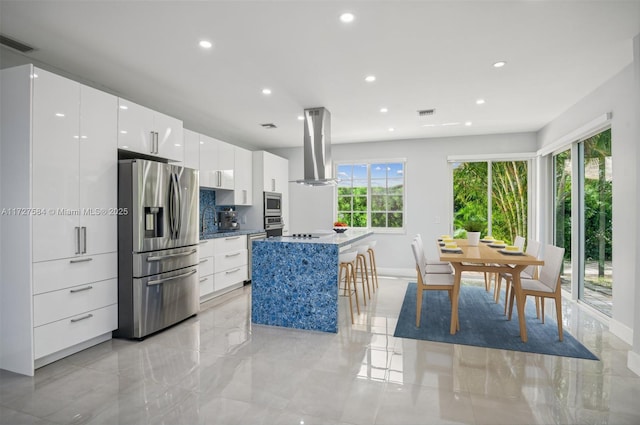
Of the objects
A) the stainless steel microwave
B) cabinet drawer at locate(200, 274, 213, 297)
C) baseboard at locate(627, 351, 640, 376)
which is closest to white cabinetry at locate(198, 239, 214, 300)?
cabinet drawer at locate(200, 274, 213, 297)

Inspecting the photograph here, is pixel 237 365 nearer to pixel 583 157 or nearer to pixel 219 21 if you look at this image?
pixel 219 21

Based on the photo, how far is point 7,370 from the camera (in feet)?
8.15

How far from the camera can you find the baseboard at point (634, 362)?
2.43 meters

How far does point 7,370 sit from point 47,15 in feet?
8.64

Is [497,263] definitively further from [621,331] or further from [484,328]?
[621,331]

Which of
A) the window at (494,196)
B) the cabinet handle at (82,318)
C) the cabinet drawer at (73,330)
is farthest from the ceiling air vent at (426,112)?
the cabinet handle at (82,318)

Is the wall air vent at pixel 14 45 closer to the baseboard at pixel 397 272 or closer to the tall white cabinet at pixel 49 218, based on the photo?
the tall white cabinet at pixel 49 218

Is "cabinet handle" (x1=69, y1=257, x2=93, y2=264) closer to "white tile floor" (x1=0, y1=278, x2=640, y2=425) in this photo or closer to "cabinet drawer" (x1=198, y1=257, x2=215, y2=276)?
"white tile floor" (x1=0, y1=278, x2=640, y2=425)

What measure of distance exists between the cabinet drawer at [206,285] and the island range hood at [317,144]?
177cm

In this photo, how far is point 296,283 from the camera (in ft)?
11.1

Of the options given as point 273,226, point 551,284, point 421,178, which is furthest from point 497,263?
point 273,226

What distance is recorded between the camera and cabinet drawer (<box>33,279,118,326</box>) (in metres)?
2.43

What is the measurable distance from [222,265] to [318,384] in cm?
275

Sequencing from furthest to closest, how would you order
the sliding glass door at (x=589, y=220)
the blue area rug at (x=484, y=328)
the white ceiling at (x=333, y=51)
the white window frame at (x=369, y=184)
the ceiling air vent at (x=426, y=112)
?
1. the white window frame at (x=369, y=184)
2. the ceiling air vent at (x=426, y=112)
3. the sliding glass door at (x=589, y=220)
4. the blue area rug at (x=484, y=328)
5. the white ceiling at (x=333, y=51)
